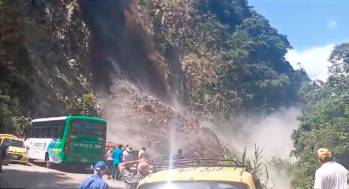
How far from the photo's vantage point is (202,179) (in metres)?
5.41

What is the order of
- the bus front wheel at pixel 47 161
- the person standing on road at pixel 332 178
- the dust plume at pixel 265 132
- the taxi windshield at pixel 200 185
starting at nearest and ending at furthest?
the taxi windshield at pixel 200 185
the person standing on road at pixel 332 178
the bus front wheel at pixel 47 161
the dust plume at pixel 265 132

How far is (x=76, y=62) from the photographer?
3956 cm

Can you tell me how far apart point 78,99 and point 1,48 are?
19.2 meters

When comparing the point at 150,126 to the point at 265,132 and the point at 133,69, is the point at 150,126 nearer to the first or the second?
the point at 133,69

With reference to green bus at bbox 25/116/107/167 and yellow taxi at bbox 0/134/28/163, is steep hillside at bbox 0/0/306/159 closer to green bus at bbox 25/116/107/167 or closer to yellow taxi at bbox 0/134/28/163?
yellow taxi at bbox 0/134/28/163

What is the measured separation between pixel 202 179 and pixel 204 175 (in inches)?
4.7

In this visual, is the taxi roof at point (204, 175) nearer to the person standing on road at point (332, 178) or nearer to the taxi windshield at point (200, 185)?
the taxi windshield at point (200, 185)

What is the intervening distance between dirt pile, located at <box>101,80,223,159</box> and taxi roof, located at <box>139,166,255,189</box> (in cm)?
3170

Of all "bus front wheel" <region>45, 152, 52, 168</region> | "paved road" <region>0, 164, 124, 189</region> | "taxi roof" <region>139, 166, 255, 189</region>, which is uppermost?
"bus front wheel" <region>45, 152, 52, 168</region>

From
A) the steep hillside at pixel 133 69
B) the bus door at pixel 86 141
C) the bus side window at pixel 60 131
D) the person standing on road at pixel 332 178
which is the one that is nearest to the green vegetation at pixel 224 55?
the steep hillside at pixel 133 69

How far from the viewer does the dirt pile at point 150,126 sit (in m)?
39.2

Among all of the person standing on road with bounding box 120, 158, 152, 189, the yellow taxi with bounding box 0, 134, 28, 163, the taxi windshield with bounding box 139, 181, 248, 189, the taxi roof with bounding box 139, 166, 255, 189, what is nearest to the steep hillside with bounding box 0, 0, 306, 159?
the yellow taxi with bounding box 0, 134, 28, 163

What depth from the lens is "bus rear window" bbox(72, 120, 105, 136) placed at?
75.7 ft

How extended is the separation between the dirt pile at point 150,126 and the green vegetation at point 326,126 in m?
6.89
